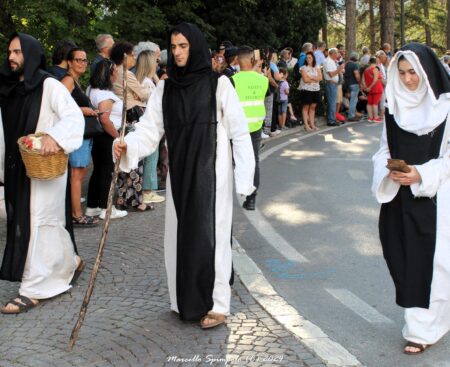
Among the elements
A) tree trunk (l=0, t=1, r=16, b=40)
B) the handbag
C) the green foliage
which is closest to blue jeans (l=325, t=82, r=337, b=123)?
the green foliage

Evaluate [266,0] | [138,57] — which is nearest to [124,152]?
[138,57]

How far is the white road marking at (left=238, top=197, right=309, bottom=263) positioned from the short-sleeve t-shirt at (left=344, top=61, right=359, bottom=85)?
11102 millimetres

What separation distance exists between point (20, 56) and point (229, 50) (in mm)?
7726

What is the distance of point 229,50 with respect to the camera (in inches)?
513

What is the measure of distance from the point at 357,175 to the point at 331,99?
7264 mm

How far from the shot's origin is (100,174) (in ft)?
28.5

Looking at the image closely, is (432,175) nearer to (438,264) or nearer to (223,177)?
(438,264)

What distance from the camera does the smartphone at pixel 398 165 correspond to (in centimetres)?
449

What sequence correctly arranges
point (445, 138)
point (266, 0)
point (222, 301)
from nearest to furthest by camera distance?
point (445, 138), point (222, 301), point (266, 0)

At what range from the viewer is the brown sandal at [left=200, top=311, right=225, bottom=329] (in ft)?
16.4

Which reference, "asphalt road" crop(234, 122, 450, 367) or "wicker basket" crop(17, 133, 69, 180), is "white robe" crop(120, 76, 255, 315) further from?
"asphalt road" crop(234, 122, 450, 367)

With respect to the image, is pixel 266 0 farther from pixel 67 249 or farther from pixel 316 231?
pixel 67 249

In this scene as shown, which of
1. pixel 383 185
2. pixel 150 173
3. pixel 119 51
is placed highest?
pixel 119 51

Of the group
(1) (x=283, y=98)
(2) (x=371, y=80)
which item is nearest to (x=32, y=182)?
(1) (x=283, y=98)
